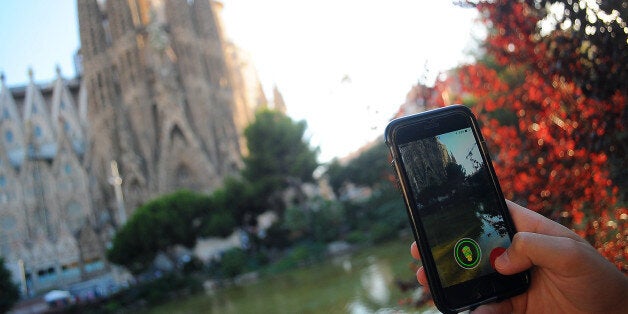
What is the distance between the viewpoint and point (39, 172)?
35031 mm

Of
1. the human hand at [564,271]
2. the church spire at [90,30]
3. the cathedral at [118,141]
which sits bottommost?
the human hand at [564,271]

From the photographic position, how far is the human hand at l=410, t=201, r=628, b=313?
1085 millimetres

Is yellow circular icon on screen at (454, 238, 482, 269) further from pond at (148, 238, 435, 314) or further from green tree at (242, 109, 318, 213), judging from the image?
green tree at (242, 109, 318, 213)

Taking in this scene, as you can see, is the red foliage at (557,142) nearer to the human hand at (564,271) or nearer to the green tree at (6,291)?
the human hand at (564,271)

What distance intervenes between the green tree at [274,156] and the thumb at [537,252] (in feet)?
73.2

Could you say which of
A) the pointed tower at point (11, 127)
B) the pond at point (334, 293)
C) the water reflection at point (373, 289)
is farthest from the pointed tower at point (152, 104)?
the water reflection at point (373, 289)

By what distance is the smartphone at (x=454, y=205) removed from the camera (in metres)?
1.40

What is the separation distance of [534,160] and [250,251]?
19395 mm

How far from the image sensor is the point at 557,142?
337cm

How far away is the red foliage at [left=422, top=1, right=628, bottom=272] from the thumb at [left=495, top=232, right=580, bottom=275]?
1613 mm

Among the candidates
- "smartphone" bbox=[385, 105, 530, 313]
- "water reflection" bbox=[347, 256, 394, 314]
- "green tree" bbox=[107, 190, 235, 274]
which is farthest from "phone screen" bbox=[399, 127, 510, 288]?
"green tree" bbox=[107, 190, 235, 274]

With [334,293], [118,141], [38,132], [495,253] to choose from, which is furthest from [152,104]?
[495,253]

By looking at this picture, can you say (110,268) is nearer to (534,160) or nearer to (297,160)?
(297,160)

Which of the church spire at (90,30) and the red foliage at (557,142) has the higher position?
the church spire at (90,30)
